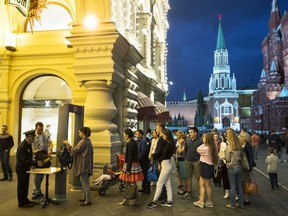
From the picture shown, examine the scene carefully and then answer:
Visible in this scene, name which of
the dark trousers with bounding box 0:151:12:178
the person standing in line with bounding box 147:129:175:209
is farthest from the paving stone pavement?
the dark trousers with bounding box 0:151:12:178

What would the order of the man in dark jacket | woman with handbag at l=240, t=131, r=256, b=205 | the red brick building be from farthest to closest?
1. the red brick building
2. the man in dark jacket
3. woman with handbag at l=240, t=131, r=256, b=205

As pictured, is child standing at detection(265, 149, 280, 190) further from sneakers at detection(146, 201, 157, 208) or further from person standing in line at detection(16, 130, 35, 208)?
person standing in line at detection(16, 130, 35, 208)

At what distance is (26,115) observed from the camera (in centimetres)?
1252

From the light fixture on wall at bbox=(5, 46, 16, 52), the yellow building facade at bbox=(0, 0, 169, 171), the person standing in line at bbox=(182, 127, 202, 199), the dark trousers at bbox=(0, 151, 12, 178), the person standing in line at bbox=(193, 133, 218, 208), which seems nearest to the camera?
the person standing in line at bbox=(193, 133, 218, 208)

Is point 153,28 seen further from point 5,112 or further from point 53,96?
point 5,112

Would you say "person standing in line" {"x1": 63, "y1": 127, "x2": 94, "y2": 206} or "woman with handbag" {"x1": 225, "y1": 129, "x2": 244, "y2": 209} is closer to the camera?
"woman with handbag" {"x1": 225, "y1": 129, "x2": 244, "y2": 209}

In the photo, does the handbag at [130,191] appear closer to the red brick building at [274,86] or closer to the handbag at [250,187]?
the handbag at [250,187]

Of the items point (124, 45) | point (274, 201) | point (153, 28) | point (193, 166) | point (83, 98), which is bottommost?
point (274, 201)

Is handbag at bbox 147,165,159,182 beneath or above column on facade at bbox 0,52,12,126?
beneath

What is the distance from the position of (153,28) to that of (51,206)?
663 inches

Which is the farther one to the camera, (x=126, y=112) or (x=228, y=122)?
(x=228, y=122)

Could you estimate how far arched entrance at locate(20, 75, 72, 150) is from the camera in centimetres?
1239

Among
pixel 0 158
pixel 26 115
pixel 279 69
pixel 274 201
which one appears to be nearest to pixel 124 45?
pixel 26 115

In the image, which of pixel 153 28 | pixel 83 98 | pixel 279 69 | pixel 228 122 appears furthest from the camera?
pixel 228 122
